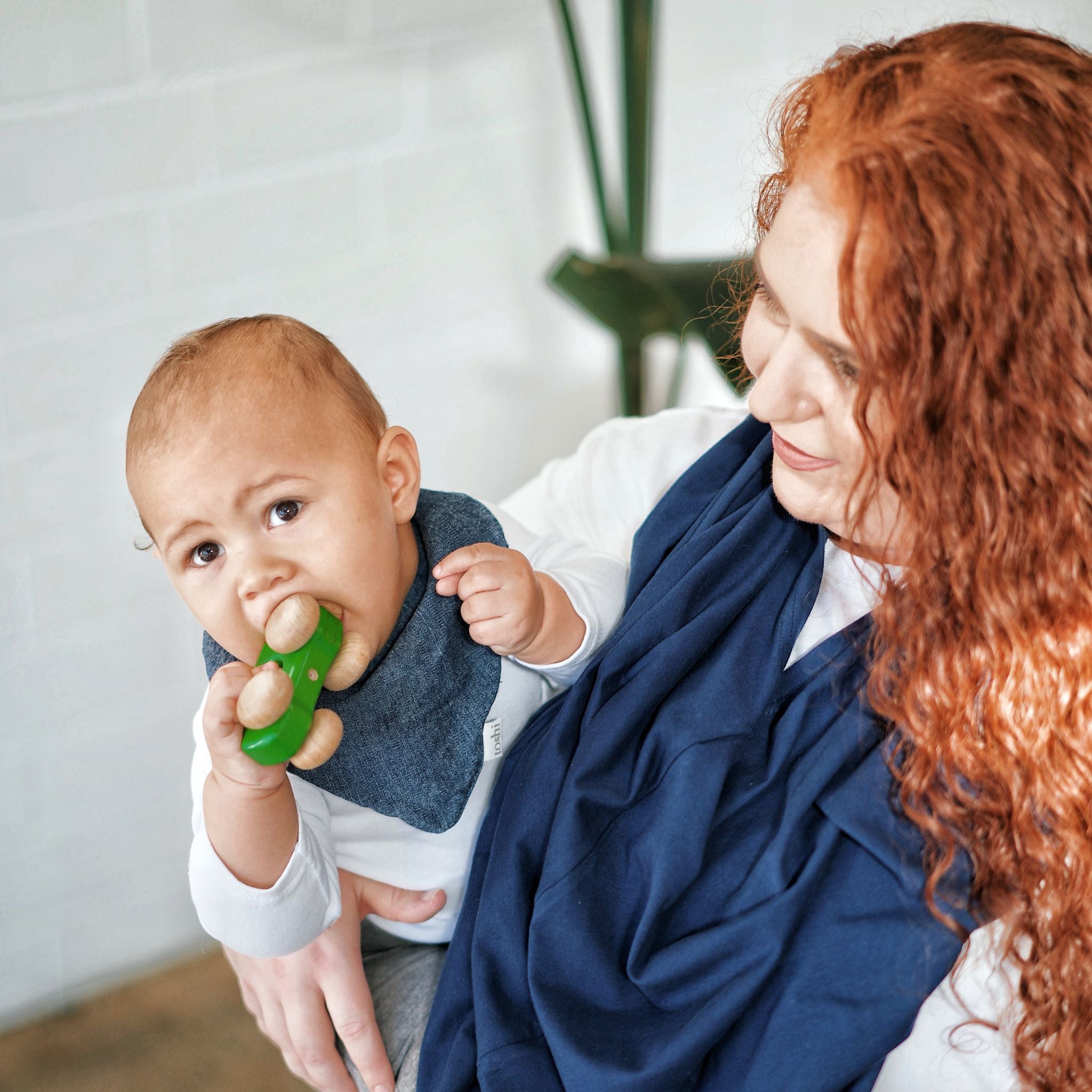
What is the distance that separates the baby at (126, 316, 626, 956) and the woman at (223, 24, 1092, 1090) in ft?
0.24

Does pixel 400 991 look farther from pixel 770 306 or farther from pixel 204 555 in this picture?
pixel 770 306

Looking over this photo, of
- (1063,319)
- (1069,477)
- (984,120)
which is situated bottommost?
(1069,477)

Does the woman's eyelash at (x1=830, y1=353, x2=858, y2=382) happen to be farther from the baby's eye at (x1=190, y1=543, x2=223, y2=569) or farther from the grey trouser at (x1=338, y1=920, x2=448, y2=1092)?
the grey trouser at (x1=338, y1=920, x2=448, y2=1092)

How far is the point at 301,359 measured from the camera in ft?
3.07

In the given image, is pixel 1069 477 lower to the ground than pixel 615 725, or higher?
higher

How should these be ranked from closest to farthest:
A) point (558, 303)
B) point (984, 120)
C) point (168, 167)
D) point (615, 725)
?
point (984, 120) → point (615, 725) → point (168, 167) → point (558, 303)

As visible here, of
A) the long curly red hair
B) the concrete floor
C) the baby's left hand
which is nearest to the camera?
the long curly red hair

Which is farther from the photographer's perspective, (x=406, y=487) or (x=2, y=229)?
(x=2, y=229)

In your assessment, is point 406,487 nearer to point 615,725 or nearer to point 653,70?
point 615,725

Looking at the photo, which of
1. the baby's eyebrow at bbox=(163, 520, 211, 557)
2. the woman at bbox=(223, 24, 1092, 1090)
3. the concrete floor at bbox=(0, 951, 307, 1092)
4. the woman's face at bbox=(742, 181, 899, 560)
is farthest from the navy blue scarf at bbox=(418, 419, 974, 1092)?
the concrete floor at bbox=(0, 951, 307, 1092)

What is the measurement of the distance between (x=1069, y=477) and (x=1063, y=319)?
0.12 metres

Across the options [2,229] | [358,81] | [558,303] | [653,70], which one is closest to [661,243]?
[558,303]

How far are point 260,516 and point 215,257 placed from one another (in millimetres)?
701

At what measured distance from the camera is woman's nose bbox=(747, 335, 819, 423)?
0.85 m
